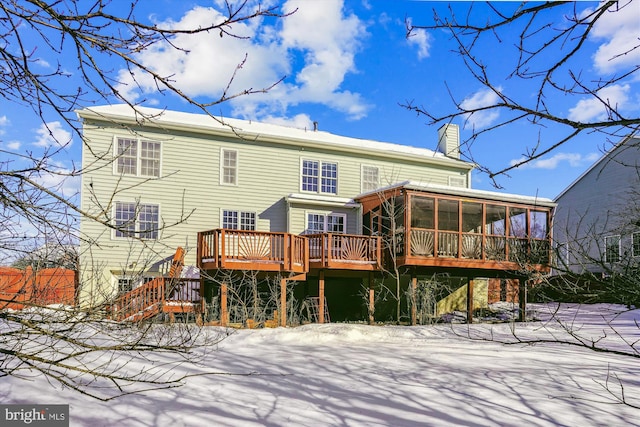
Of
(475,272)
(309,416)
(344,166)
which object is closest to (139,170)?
(344,166)

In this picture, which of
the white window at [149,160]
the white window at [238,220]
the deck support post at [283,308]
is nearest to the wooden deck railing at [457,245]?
the deck support post at [283,308]

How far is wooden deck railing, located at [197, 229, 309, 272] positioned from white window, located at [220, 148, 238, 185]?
4.70 m

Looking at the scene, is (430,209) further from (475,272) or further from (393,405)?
→ (393,405)

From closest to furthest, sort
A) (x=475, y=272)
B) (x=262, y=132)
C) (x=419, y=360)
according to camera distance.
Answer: (x=419, y=360) < (x=475, y=272) < (x=262, y=132)

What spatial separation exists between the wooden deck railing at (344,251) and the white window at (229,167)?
4.64 meters

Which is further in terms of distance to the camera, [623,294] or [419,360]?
[419,360]

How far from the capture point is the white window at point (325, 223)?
2116cm

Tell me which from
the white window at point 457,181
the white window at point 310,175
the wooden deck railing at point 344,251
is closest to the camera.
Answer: the wooden deck railing at point 344,251

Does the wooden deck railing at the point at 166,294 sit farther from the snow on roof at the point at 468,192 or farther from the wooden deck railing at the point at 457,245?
the snow on roof at the point at 468,192

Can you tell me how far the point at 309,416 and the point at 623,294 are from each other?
186 inches

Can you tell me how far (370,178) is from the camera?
2294 cm

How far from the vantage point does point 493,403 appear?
8.10 meters

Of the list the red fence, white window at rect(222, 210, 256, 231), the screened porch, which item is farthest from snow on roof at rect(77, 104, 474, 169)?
the red fence

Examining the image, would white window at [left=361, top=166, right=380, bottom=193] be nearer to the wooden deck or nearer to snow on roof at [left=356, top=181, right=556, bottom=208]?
snow on roof at [left=356, top=181, right=556, bottom=208]
